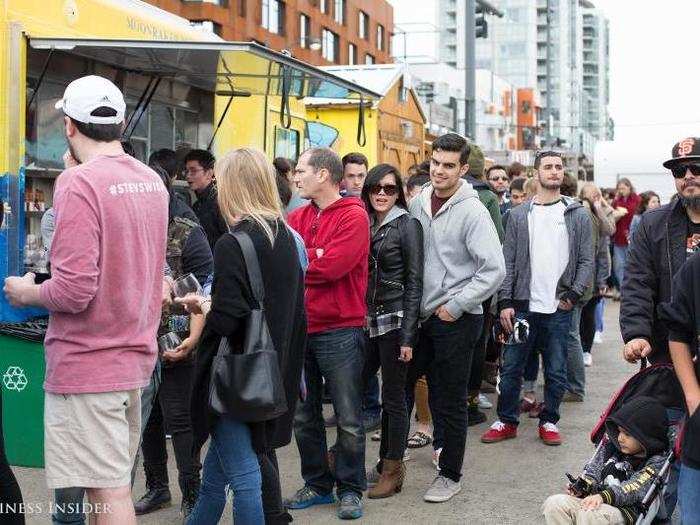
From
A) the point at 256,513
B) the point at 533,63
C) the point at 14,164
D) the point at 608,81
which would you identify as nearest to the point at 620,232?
the point at 14,164

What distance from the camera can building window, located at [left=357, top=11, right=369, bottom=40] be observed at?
61.4 m

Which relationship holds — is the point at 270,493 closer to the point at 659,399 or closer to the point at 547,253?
the point at 659,399

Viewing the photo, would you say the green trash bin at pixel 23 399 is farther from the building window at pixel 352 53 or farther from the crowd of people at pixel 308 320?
the building window at pixel 352 53

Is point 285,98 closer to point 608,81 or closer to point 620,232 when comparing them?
point 620,232

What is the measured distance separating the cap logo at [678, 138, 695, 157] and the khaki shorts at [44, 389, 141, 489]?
8.37 feet

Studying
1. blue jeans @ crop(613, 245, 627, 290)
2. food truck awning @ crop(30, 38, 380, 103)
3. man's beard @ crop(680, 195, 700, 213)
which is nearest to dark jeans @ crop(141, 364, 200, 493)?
food truck awning @ crop(30, 38, 380, 103)

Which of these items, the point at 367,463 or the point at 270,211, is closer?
the point at 270,211

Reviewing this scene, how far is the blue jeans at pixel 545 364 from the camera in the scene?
702 cm

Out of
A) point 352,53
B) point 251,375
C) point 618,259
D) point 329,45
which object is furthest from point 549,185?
Result: point 352,53

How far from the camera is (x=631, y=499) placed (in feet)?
13.8

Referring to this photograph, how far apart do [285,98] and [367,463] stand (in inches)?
114

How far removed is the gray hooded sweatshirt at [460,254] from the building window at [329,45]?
50534 mm

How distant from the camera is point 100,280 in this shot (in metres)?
3.43

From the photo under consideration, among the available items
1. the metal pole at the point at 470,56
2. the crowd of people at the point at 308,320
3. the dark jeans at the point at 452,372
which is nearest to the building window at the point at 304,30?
the metal pole at the point at 470,56
